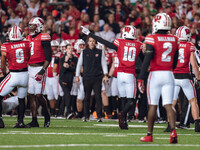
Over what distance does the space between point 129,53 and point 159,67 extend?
9.70ft

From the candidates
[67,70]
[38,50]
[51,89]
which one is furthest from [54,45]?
[38,50]

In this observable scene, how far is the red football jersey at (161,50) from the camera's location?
A: 8.16 metres

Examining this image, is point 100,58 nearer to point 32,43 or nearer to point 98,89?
point 98,89

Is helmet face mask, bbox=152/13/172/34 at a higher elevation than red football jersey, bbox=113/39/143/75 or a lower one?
higher

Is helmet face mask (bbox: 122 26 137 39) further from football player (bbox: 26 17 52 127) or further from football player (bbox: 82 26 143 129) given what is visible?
football player (bbox: 26 17 52 127)

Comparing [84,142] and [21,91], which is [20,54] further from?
[84,142]

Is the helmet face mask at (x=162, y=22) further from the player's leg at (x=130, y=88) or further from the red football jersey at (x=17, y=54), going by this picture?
the red football jersey at (x=17, y=54)

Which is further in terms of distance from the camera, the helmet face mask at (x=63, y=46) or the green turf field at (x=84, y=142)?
the helmet face mask at (x=63, y=46)

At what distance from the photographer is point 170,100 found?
26.6 feet

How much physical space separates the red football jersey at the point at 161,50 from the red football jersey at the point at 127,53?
9.39 feet

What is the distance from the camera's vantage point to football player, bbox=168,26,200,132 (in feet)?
34.2

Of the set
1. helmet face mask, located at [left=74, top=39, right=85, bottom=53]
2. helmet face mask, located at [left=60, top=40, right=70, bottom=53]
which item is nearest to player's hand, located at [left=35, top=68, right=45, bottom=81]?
helmet face mask, located at [left=74, top=39, right=85, bottom=53]

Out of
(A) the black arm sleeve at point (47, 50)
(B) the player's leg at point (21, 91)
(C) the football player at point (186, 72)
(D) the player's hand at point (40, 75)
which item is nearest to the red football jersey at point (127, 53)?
(C) the football player at point (186, 72)

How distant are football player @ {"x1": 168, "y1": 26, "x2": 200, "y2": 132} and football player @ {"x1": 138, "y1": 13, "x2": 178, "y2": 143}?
7.44 ft
